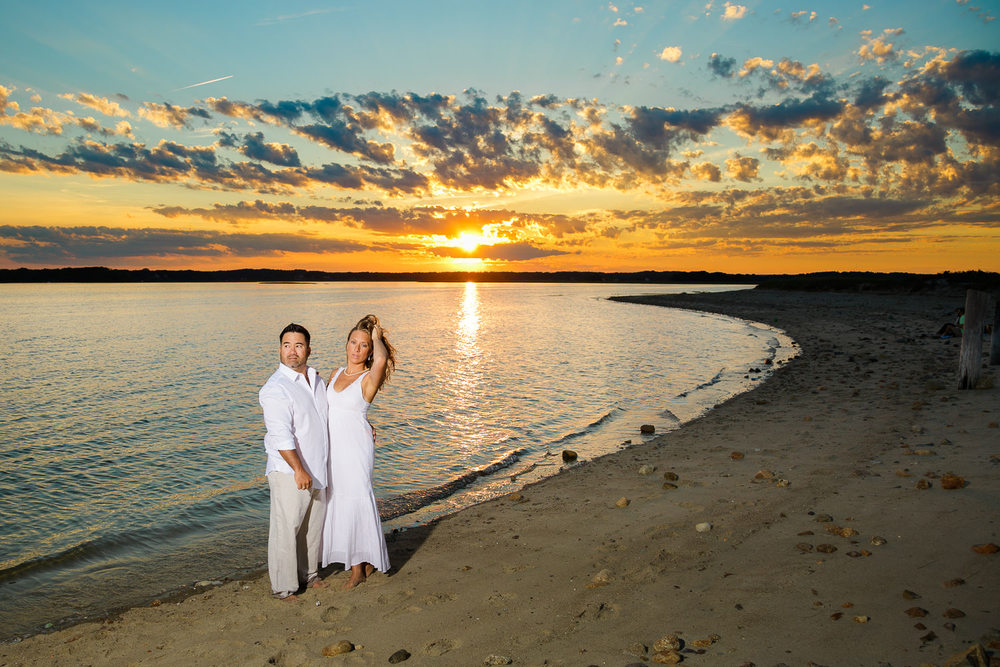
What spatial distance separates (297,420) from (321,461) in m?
0.51

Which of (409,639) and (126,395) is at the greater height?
(409,639)

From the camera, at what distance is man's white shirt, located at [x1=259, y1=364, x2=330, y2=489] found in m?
5.34

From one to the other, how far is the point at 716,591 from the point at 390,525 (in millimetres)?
5251

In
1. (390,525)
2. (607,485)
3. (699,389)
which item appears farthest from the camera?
(699,389)

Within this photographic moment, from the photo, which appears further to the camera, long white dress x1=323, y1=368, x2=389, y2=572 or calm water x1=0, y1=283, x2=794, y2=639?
calm water x1=0, y1=283, x2=794, y2=639

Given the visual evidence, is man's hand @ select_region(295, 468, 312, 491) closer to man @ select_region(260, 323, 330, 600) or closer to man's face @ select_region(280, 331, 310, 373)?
man @ select_region(260, 323, 330, 600)

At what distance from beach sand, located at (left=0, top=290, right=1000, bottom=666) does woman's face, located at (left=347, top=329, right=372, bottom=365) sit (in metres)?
2.44

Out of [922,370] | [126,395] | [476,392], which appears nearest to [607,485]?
[476,392]

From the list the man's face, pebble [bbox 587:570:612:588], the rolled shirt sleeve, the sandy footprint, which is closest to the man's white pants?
the rolled shirt sleeve

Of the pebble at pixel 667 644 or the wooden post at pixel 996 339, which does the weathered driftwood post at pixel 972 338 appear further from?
the pebble at pixel 667 644

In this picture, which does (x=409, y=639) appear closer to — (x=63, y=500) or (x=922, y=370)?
(x=63, y=500)

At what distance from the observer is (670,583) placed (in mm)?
5617

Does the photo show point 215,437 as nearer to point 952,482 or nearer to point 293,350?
point 293,350

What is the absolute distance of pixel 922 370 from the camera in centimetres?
1920
